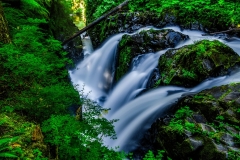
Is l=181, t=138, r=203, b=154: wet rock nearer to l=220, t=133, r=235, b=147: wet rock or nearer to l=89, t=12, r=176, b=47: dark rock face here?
l=220, t=133, r=235, b=147: wet rock

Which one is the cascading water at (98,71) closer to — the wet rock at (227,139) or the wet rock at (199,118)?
the wet rock at (199,118)

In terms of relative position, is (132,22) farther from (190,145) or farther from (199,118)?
(190,145)

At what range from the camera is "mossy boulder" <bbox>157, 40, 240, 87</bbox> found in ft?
17.9

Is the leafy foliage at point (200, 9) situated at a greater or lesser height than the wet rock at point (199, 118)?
greater

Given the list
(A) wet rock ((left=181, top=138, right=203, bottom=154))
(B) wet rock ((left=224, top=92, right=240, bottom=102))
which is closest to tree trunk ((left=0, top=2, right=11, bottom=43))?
(A) wet rock ((left=181, top=138, right=203, bottom=154))

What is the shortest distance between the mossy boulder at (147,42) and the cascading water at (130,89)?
0.25 m

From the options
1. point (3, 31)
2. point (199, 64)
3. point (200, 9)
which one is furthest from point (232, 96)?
point (200, 9)

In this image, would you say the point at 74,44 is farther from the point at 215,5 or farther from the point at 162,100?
the point at 215,5

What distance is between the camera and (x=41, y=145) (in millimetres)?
2531

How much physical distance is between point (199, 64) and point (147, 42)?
101 inches

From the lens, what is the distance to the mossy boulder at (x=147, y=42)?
7457 millimetres

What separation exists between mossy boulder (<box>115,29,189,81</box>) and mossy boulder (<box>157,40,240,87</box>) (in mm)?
1643

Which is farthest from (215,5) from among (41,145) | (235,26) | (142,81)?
(41,145)

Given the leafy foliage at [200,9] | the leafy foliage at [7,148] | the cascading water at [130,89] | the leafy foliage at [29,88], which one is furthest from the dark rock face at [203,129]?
the leafy foliage at [200,9]
